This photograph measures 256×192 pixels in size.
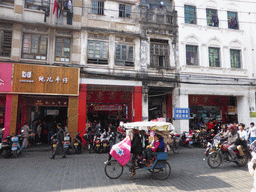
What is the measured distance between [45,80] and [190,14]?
42.8 ft

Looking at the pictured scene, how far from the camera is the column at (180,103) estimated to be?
13.5 m

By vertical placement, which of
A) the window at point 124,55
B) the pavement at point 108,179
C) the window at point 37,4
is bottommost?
the pavement at point 108,179

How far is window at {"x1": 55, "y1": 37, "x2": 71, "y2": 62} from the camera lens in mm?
12453

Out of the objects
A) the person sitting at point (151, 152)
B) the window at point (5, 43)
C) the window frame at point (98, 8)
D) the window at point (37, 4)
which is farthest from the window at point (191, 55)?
the window at point (5, 43)

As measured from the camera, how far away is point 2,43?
1165 centimetres

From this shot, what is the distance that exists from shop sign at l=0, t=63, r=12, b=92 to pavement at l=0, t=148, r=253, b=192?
553 cm

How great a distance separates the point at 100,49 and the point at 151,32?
4.41 metres

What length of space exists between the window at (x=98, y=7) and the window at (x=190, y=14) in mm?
7215

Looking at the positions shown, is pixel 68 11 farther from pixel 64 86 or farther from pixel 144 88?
pixel 144 88

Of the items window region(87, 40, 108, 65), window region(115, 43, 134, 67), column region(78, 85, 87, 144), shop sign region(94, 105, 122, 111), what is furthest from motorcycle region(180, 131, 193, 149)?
window region(87, 40, 108, 65)

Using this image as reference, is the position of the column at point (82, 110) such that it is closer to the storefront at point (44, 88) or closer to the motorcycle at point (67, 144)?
the storefront at point (44, 88)

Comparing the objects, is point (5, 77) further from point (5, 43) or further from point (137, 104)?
point (137, 104)

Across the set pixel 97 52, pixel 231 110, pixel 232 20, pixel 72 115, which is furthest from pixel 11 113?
pixel 232 20

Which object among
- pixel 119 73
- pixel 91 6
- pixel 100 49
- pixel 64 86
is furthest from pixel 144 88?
pixel 91 6
